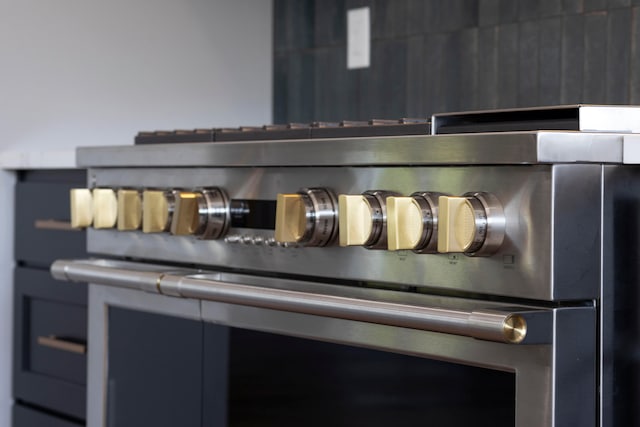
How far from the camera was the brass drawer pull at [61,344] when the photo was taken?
1.75 meters

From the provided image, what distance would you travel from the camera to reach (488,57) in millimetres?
1858

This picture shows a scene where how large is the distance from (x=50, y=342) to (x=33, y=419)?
165 mm

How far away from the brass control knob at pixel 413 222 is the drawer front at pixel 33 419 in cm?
100

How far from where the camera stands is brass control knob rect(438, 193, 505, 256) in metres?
0.89

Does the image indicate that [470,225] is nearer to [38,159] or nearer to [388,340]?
[388,340]

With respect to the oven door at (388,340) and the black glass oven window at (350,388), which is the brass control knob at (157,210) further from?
the black glass oven window at (350,388)

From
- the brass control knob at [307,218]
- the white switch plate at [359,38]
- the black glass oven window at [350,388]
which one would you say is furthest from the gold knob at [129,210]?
the white switch plate at [359,38]

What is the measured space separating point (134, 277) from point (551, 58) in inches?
33.6

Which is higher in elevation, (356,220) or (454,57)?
(454,57)

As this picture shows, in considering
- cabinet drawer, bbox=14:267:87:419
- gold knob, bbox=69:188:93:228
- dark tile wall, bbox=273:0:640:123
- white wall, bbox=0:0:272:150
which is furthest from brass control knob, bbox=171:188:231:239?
white wall, bbox=0:0:272:150

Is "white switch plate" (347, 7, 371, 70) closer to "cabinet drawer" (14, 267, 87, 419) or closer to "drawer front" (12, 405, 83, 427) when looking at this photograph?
"cabinet drawer" (14, 267, 87, 419)

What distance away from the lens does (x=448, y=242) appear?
89cm

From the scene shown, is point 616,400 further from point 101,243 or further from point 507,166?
point 101,243

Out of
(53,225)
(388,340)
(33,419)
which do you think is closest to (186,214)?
(388,340)
